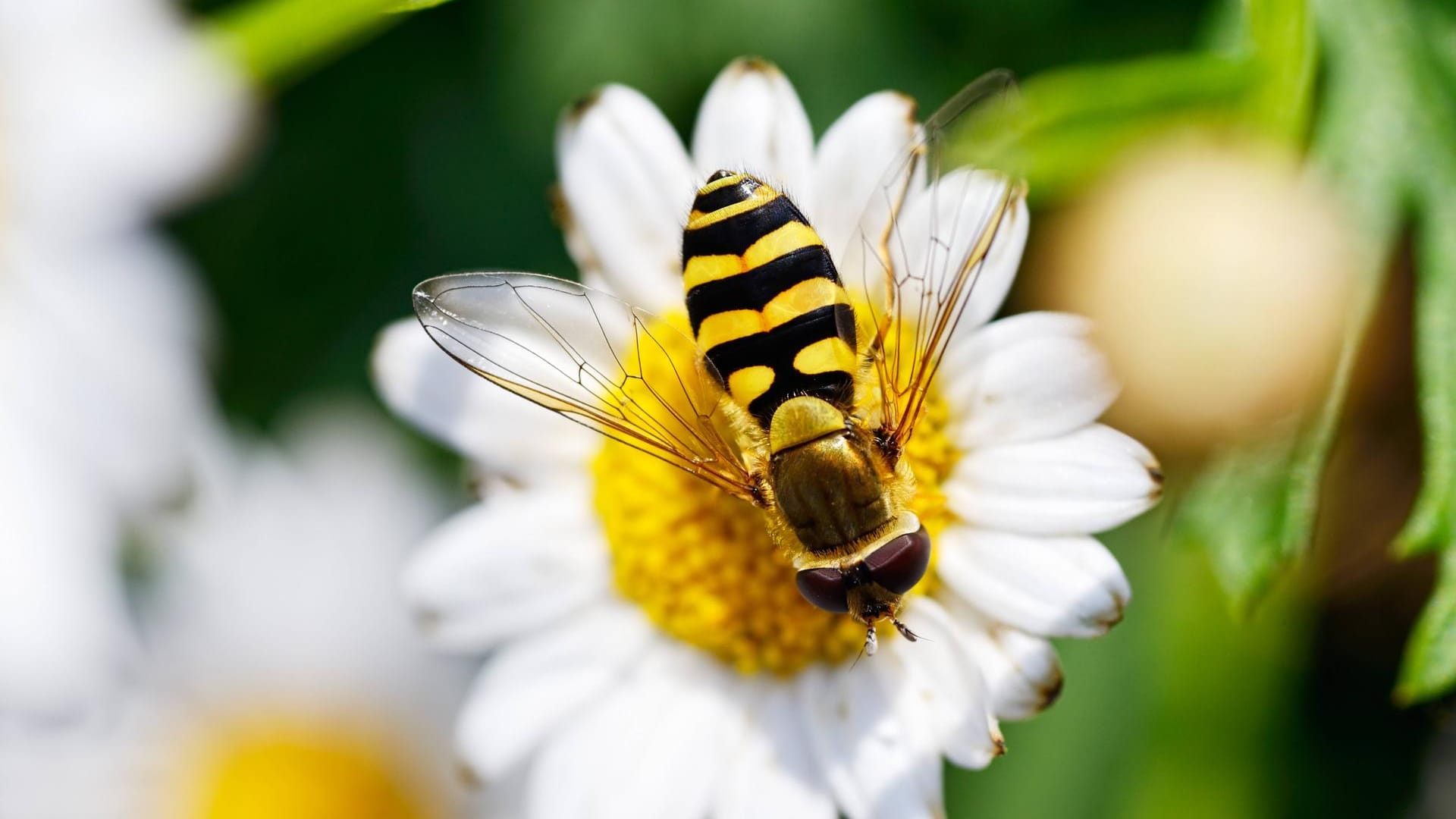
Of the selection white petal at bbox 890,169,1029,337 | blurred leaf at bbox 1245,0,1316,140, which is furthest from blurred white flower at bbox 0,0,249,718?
blurred leaf at bbox 1245,0,1316,140

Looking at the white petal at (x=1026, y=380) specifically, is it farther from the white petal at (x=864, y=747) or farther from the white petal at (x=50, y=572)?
the white petal at (x=50, y=572)

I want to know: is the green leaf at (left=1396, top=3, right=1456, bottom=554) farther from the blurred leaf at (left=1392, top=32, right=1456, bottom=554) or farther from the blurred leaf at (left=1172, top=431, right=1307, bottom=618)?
the blurred leaf at (left=1172, top=431, right=1307, bottom=618)

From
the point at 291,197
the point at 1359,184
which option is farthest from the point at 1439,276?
the point at 291,197

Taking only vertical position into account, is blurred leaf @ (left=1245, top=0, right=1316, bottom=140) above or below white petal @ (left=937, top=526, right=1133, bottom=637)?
above

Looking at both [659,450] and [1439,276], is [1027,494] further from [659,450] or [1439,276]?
[1439,276]

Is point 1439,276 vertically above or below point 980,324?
below

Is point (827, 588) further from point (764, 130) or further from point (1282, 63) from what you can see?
point (1282, 63)
